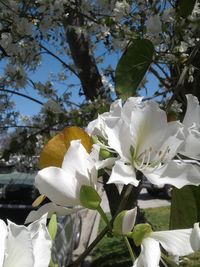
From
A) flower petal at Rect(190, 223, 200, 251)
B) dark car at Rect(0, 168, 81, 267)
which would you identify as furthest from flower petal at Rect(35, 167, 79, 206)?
dark car at Rect(0, 168, 81, 267)

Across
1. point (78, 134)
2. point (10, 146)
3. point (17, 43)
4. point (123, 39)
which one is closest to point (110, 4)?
point (123, 39)

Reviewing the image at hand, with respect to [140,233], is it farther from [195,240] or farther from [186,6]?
[186,6]

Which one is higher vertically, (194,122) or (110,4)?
(110,4)

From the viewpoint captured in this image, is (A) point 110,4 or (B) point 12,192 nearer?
(A) point 110,4

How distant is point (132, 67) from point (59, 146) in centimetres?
47

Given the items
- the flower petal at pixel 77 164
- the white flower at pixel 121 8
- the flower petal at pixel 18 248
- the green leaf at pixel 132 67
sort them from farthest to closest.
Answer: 1. the white flower at pixel 121 8
2. the green leaf at pixel 132 67
3. the flower petal at pixel 77 164
4. the flower petal at pixel 18 248

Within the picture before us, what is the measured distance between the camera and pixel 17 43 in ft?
9.28

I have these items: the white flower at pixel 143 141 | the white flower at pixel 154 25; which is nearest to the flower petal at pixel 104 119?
the white flower at pixel 143 141

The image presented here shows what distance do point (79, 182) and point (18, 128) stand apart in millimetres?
3257

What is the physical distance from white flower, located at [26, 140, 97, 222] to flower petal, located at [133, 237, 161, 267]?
0.08 metres

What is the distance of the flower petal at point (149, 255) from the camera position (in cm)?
42

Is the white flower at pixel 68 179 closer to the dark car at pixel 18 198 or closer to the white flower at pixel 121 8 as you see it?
the white flower at pixel 121 8

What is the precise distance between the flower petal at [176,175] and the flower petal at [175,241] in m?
0.05

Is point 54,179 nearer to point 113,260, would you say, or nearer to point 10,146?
point 10,146
